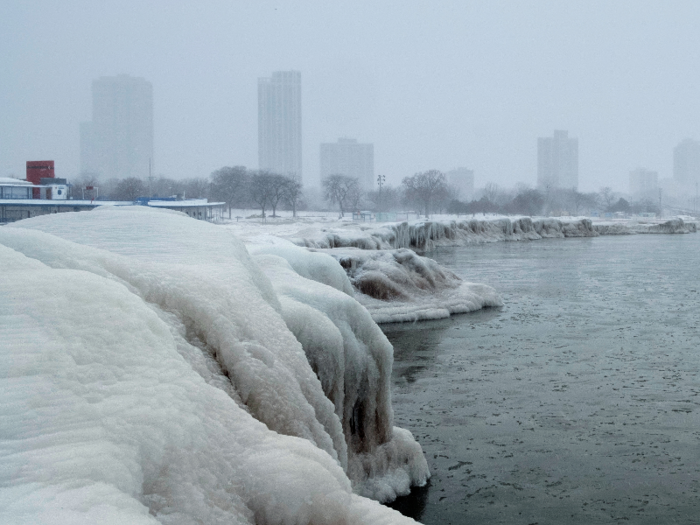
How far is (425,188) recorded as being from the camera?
102 meters

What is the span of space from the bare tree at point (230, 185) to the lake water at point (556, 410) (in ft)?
230

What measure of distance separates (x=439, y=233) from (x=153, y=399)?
170 ft

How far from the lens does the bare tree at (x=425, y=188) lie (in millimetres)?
101938

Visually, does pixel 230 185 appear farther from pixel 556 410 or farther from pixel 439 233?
pixel 556 410

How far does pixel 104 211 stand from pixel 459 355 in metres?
9.16

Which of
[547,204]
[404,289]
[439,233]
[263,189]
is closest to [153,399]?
[404,289]

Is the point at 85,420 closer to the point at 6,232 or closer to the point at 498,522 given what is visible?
the point at 6,232

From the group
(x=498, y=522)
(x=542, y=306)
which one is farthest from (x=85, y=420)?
(x=542, y=306)

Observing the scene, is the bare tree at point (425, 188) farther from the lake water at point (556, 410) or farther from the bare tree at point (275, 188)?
the lake water at point (556, 410)

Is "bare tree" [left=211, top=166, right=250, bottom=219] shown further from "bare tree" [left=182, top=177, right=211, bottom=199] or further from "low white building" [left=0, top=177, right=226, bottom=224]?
"low white building" [left=0, top=177, right=226, bottom=224]

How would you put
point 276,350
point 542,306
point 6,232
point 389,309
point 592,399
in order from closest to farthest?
1. point 6,232
2. point 276,350
3. point 592,399
4. point 389,309
5. point 542,306

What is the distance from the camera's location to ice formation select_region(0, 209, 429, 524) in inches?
95.7

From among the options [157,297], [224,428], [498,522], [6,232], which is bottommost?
[498,522]

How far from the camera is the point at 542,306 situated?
20672mm
